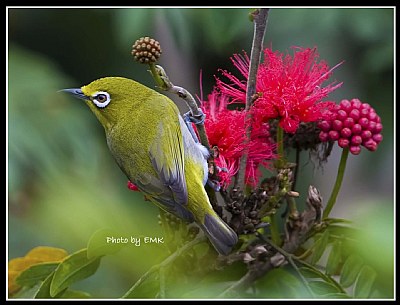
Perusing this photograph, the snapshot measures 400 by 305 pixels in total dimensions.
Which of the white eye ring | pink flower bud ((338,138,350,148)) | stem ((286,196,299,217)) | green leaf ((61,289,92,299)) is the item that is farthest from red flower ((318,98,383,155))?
green leaf ((61,289,92,299))

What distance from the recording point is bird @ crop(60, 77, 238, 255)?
3.90 feet

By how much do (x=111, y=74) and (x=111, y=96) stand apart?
14 centimetres

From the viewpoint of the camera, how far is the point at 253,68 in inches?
47.2

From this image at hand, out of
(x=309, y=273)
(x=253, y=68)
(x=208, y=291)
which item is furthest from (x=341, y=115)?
(x=208, y=291)

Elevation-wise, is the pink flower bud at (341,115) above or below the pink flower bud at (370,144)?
above

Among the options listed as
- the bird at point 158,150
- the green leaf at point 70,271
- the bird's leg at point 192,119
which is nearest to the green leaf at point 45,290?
the green leaf at point 70,271

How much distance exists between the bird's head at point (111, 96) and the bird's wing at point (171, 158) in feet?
0.19

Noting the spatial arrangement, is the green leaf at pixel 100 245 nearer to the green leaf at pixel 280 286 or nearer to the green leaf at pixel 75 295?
the green leaf at pixel 75 295

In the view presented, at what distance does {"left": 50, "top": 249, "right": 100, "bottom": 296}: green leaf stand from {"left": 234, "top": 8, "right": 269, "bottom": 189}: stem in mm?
291

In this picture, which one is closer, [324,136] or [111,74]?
[324,136]

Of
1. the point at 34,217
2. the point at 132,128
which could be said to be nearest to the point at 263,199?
the point at 132,128

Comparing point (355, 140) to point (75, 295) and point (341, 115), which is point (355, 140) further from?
point (75, 295)

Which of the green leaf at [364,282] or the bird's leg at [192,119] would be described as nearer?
the bird's leg at [192,119]

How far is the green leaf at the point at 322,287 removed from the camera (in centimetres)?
127
